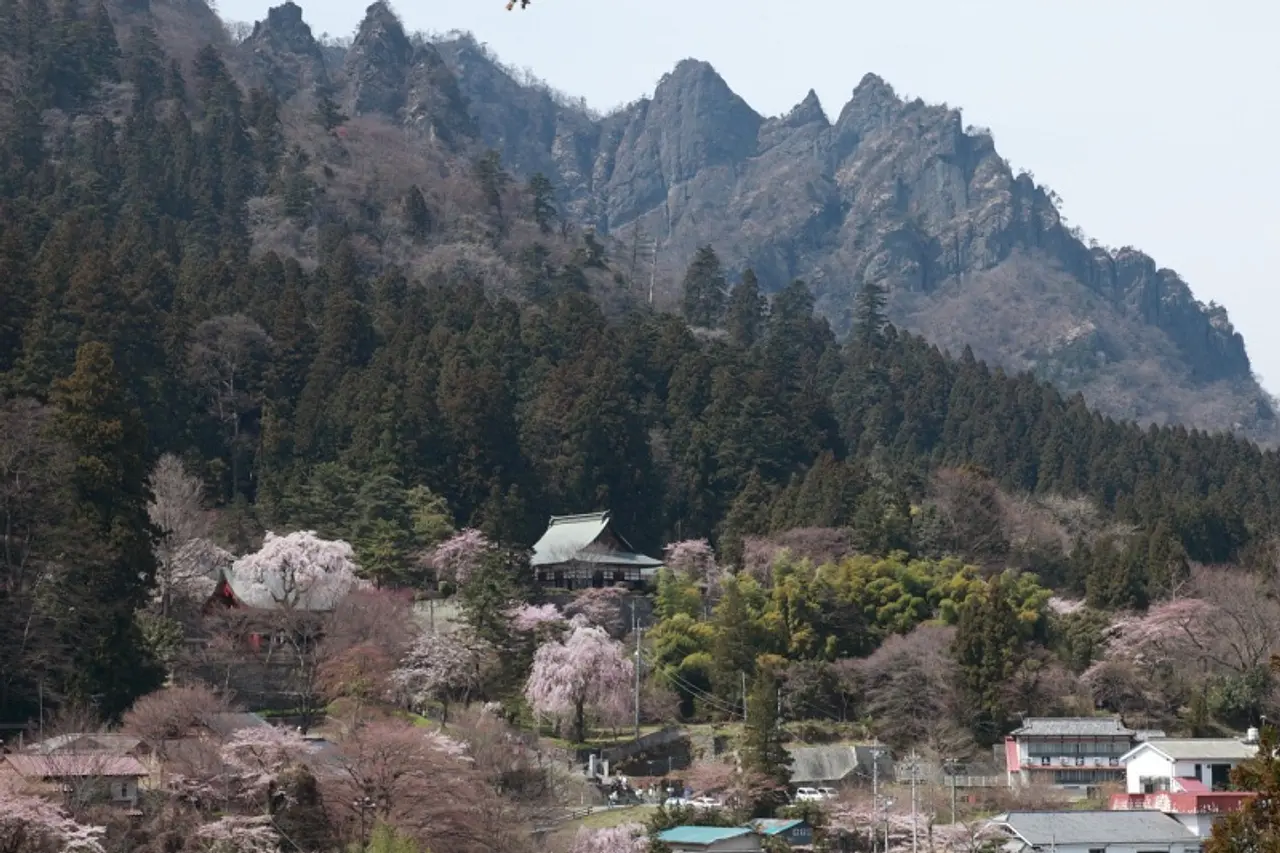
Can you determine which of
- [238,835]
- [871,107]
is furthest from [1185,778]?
[871,107]

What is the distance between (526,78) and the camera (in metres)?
145

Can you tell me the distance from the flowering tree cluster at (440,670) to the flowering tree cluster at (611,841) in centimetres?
589

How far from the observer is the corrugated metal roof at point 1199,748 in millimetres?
34531

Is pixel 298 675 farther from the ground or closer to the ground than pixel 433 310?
closer to the ground

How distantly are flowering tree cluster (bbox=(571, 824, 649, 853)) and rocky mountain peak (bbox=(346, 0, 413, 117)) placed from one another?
65.0 m

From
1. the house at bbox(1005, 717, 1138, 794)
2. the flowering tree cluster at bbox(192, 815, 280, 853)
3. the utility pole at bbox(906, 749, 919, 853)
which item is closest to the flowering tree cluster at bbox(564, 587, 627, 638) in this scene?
the utility pole at bbox(906, 749, 919, 853)

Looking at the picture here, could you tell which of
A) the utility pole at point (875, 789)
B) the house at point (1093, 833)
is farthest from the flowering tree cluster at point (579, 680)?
the house at point (1093, 833)

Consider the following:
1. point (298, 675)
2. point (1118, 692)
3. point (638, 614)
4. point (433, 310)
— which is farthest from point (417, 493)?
point (1118, 692)

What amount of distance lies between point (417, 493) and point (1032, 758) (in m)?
16.0

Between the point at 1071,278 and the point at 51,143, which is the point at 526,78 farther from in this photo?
the point at 51,143

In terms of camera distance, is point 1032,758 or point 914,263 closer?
point 1032,758

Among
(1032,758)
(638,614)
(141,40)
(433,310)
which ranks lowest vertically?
(1032,758)

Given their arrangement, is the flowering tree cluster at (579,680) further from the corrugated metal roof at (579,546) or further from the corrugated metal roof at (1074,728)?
the corrugated metal roof at (1074,728)

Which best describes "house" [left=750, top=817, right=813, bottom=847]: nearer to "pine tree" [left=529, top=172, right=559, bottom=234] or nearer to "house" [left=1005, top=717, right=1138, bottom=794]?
"house" [left=1005, top=717, right=1138, bottom=794]
